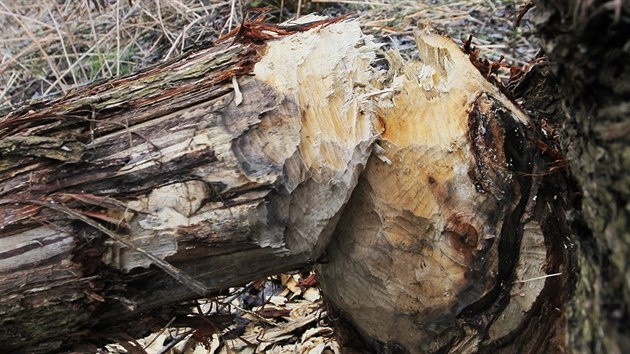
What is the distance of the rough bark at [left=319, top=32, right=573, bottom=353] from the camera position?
1547 mm

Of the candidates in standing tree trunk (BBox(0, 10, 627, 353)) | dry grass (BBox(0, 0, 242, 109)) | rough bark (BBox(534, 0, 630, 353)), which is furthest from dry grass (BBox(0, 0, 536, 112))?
rough bark (BBox(534, 0, 630, 353))

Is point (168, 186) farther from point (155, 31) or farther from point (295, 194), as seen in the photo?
point (155, 31)

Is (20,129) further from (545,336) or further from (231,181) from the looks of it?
(545,336)

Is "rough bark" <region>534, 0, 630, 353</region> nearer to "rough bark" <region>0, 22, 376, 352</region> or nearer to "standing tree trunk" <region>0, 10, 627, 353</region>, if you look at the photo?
"standing tree trunk" <region>0, 10, 627, 353</region>

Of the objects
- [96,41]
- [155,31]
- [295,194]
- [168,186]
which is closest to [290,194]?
[295,194]

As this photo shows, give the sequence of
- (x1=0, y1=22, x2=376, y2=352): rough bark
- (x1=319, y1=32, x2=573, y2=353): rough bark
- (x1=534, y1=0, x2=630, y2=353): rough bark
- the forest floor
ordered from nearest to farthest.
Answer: (x1=534, y1=0, x2=630, y2=353): rough bark < (x1=0, y1=22, x2=376, y2=352): rough bark < (x1=319, y1=32, x2=573, y2=353): rough bark < the forest floor

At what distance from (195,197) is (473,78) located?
701mm

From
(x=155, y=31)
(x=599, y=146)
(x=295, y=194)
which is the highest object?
(x=599, y=146)

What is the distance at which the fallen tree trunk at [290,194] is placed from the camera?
1.43 metres

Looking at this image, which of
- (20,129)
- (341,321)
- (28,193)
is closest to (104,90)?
(20,129)

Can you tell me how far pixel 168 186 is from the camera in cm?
144

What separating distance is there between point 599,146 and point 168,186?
0.84 m

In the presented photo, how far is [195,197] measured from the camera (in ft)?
4.71

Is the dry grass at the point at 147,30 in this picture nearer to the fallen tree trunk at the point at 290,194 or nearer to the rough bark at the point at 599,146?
the fallen tree trunk at the point at 290,194
